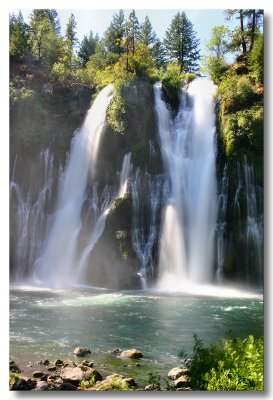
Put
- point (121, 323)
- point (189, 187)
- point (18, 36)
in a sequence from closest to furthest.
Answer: point (121, 323) < point (18, 36) < point (189, 187)

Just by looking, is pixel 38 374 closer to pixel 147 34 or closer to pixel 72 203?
pixel 72 203

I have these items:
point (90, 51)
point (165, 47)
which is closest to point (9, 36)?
point (90, 51)

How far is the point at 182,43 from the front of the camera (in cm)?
502

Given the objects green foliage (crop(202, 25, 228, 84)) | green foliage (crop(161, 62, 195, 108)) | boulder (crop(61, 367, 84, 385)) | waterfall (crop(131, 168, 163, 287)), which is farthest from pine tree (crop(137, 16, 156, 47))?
boulder (crop(61, 367, 84, 385))

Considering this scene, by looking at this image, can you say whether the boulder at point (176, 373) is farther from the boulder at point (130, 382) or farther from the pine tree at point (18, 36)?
the pine tree at point (18, 36)

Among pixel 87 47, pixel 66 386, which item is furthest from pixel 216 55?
pixel 66 386

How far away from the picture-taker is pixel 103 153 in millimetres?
5930

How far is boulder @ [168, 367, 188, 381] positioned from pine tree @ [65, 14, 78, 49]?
136 inches

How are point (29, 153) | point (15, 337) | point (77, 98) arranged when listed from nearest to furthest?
point (15, 337) < point (29, 153) < point (77, 98)

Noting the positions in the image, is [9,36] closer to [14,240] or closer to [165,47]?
[165,47]

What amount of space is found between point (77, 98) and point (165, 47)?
1.17m

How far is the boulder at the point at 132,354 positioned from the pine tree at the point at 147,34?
10.3 ft

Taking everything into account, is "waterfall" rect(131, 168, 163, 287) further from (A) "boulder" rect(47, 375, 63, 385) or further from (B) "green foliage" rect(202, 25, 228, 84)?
(A) "boulder" rect(47, 375, 63, 385)

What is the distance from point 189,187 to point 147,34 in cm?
179
